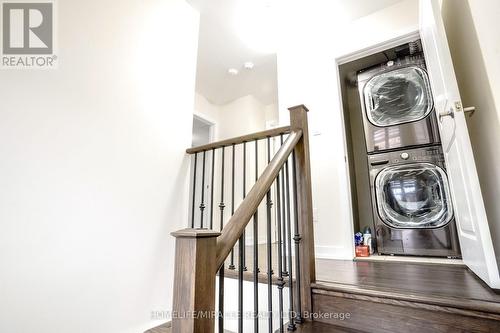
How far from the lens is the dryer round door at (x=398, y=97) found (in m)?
2.50

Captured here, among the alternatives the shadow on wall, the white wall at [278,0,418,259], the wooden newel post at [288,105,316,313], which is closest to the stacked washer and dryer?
the white wall at [278,0,418,259]

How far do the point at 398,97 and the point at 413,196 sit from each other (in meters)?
1.05

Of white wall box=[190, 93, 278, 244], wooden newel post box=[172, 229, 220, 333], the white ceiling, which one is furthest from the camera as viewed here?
white wall box=[190, 93, 278, 244]

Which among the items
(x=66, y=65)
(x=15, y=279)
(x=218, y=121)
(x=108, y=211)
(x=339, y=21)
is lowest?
(x=15, y=279)

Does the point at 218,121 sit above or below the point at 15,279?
above

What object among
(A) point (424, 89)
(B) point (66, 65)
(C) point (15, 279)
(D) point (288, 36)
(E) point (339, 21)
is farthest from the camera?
(D) point (288, 36)

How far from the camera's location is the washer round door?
2.26 meters

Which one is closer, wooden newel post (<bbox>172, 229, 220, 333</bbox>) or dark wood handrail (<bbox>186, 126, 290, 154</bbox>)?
wooden newel post (<bbox>172, 229, 220, 333</bbox>)

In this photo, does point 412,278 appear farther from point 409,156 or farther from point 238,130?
point 238,130

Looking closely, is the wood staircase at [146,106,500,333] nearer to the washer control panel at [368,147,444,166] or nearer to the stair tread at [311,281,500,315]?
the stair tread at [311,281,500,315]

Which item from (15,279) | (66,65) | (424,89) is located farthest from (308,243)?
(424,89)

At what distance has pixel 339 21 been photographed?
2.81 metres

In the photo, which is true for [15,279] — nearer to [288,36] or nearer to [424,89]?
[288,36]

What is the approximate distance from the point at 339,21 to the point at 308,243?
264 centimetres
